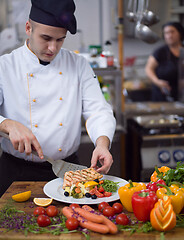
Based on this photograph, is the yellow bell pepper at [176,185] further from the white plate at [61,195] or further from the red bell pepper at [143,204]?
the white plate at [61,195]

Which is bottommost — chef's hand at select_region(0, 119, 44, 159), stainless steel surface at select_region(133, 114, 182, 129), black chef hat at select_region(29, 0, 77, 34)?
stainless steel surface at select_region(133, 114, 182, 129)

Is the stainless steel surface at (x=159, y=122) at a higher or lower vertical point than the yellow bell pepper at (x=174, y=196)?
lower

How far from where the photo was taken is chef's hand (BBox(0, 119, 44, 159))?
1.57 m

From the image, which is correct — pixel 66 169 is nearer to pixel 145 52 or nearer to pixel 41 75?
pixel 41 75

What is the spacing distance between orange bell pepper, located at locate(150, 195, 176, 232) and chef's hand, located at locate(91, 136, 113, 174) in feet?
1.49

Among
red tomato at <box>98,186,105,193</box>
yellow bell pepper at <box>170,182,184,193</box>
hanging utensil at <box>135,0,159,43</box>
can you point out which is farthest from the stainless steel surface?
yellow bell pepper at <box>170,182,184,193</box>

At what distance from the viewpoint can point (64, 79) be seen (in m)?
1.99

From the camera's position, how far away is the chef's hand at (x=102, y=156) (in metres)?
1.65

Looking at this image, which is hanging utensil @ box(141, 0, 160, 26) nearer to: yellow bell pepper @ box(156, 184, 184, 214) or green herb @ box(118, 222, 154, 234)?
yellow bell pepper @ box(156, 184, 184, 214)

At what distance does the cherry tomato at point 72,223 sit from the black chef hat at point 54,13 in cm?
89

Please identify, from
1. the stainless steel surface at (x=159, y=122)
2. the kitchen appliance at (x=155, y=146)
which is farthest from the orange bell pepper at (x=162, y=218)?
the stainless steel surface at (x=159, y=122)

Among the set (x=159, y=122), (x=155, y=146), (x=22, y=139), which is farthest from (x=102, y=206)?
(x=159, y=122)

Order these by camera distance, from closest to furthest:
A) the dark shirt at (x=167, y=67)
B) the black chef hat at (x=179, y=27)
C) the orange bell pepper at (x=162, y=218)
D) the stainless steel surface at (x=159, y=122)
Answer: the orange bell pepper at (x=162, y=218) < the stainless steel surface at (x=159, y=122) < the black chef hat at (x=179, y=27) < the dark shirt at (x=167, y=67)

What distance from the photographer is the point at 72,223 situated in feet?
4.00
